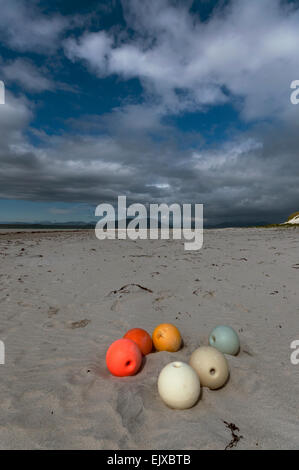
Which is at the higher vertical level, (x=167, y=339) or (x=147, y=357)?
(x=167, y=339)

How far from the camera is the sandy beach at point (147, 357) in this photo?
2.84m

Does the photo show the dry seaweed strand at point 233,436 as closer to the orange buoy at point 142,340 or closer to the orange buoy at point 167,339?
the orange buoy at point 167,339

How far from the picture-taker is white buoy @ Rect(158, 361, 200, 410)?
311 cm

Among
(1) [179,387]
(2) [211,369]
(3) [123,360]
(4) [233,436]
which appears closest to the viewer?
(4) [233,436]

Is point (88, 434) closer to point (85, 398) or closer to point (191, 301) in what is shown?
point (85, 398)

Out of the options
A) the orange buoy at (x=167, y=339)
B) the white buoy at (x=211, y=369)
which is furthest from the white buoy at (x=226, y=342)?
the white buoy at (x=211, y=369)

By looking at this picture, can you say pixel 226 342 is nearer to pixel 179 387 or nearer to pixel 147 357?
pixel 147 357

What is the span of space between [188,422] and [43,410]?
172cm

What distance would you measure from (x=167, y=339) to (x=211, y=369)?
106 cm

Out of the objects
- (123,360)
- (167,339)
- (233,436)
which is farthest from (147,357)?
(233,436)

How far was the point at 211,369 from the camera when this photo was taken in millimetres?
3529

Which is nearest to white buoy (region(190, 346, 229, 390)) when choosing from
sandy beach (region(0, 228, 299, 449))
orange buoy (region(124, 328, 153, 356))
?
sandy beach (region(0, 228, 299, 449))

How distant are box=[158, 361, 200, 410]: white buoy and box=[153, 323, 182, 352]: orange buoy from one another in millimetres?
1177
